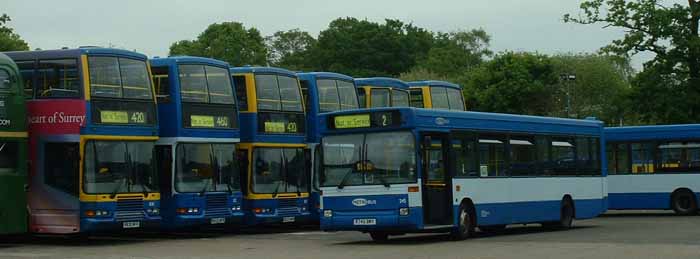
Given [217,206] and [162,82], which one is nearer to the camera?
[162,82]

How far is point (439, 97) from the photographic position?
129ft

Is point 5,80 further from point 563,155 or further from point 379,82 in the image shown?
point 379,82

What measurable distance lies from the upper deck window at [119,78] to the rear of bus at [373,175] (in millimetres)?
5043

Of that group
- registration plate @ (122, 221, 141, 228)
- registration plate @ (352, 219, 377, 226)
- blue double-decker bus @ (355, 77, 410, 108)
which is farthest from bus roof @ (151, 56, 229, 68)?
blue double-decker bus @ (355, 77, 410, 108)

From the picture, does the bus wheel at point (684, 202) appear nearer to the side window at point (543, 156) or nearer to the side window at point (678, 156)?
the side window at point (678, 156)

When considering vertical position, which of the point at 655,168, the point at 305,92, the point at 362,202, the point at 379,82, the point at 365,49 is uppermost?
the point at 365,49

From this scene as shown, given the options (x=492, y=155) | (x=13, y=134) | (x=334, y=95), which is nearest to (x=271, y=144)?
(x=334, y=95)

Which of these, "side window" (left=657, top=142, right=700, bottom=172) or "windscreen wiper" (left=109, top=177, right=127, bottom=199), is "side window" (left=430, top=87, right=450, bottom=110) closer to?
"side window" (left=657, top=142, right=700, bottom=172)

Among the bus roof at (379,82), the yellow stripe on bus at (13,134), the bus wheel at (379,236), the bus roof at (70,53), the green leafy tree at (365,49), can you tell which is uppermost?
the green leafy tree at (365,49)

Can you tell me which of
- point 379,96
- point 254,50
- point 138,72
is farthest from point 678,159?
point 254,50

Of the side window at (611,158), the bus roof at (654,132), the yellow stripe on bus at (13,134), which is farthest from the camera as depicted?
the side window at (611,158)

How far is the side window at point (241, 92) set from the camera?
98.4 ft

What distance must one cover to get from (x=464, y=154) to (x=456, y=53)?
8878 centimetres

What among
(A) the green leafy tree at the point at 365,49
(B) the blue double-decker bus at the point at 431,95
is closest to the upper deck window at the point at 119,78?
(B) the blue double-decker bus at the point at 431,95
